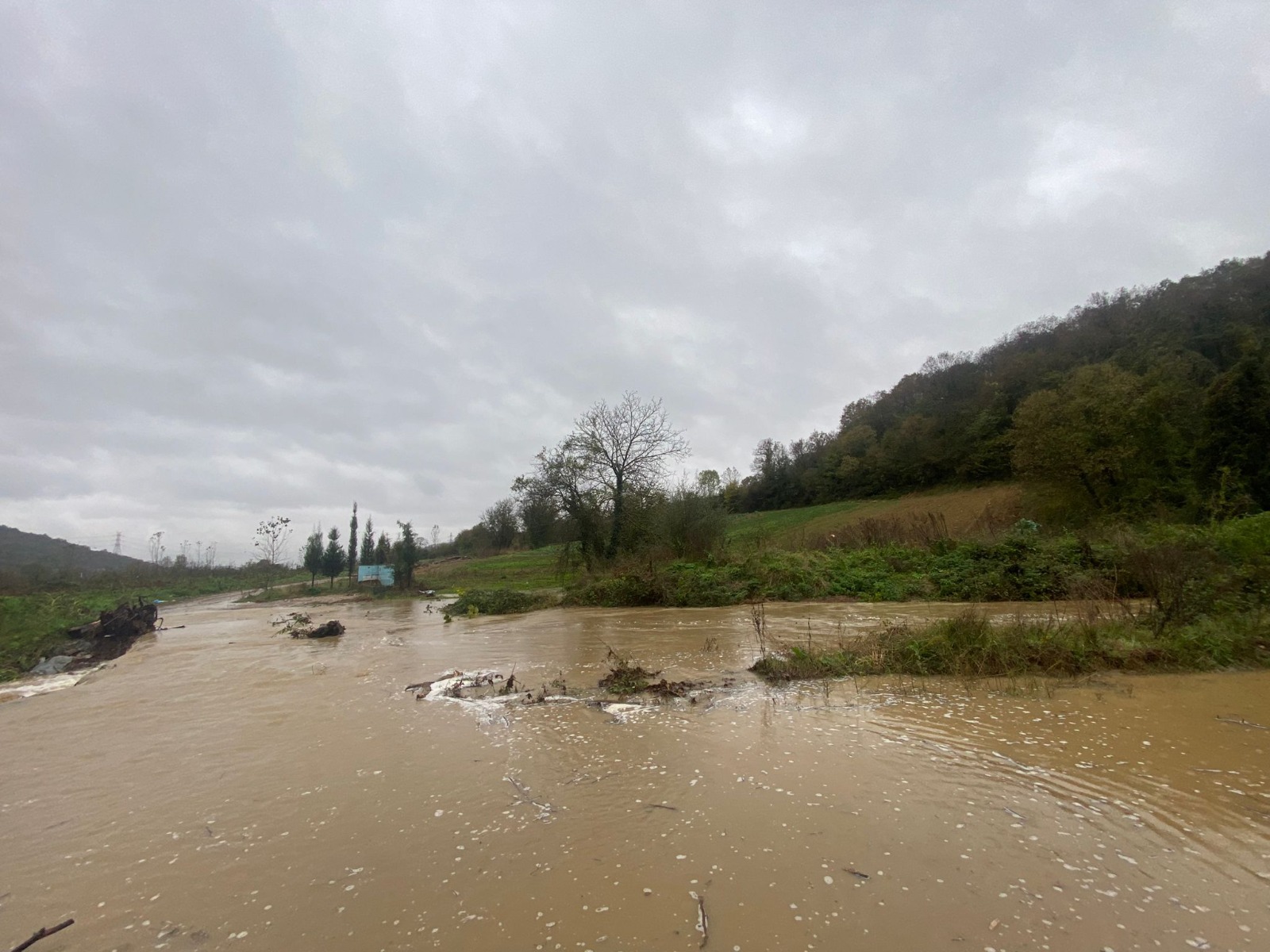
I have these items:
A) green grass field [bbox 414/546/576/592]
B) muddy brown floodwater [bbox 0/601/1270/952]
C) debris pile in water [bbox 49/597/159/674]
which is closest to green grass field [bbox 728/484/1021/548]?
green grass field [bbox 414/546/576/592]

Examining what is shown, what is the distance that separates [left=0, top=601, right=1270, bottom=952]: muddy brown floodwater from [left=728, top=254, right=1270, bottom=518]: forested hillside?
49.4 ft

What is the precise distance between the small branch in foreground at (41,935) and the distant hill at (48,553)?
222 feet

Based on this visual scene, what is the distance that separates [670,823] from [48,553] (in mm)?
85162

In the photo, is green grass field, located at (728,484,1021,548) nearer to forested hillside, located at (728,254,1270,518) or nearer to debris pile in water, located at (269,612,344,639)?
forested hillside, located at (728,254,1270,518)

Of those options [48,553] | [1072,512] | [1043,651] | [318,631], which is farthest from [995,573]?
[48,553]

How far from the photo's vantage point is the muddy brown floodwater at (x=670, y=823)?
3047 mm

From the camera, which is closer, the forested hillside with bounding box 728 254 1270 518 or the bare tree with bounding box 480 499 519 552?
the forested hillside with bounding box 728 254 1270 518

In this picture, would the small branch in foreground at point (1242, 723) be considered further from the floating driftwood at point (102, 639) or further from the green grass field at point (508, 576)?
the green grass field at point (508, 576)

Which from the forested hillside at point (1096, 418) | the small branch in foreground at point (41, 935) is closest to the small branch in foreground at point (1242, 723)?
the small branch in foreground at point (41, 935)

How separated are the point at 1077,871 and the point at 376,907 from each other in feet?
12.7

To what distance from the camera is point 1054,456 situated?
27906 mm

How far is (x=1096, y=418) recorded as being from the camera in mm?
27297

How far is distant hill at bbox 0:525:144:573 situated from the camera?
57.1 metres

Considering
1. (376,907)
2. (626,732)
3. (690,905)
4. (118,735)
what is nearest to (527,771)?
(626,732)
